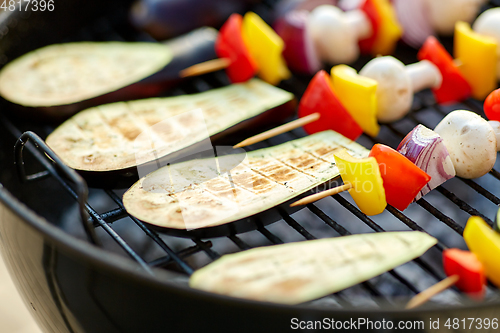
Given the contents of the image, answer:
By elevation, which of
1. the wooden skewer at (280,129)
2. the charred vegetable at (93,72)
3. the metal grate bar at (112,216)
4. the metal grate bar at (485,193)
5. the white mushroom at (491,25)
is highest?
the charred vegetable at (93,72)

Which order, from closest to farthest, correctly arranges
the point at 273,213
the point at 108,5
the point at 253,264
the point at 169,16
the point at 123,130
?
the point at 253,264, the point at 273,213, the point at 123,130, the point at 169,16, the point at 108,5

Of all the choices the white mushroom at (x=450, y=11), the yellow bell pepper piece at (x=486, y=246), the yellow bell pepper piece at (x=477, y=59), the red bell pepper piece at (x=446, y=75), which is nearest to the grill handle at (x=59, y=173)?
the yellow bell pepper piece at (x=486, y=246)

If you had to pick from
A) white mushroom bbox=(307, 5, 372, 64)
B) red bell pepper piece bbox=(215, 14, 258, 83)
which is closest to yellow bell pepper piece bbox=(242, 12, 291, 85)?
red bell pepper piece bbox=(215, 14, 258, 83)

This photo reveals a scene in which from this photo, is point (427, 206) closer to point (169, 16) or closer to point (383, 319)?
point (383, 319)

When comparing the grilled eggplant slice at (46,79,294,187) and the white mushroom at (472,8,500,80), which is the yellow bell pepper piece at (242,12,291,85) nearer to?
the grilled eggplant slice at (46,79,294,187)

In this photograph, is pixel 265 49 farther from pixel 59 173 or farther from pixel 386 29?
pixel 59 173

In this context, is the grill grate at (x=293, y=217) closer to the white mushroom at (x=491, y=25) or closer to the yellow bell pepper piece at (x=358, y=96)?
the yellow bell pepper piece at (x=358, y=96)

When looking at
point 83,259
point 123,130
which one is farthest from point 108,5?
point 83,259
